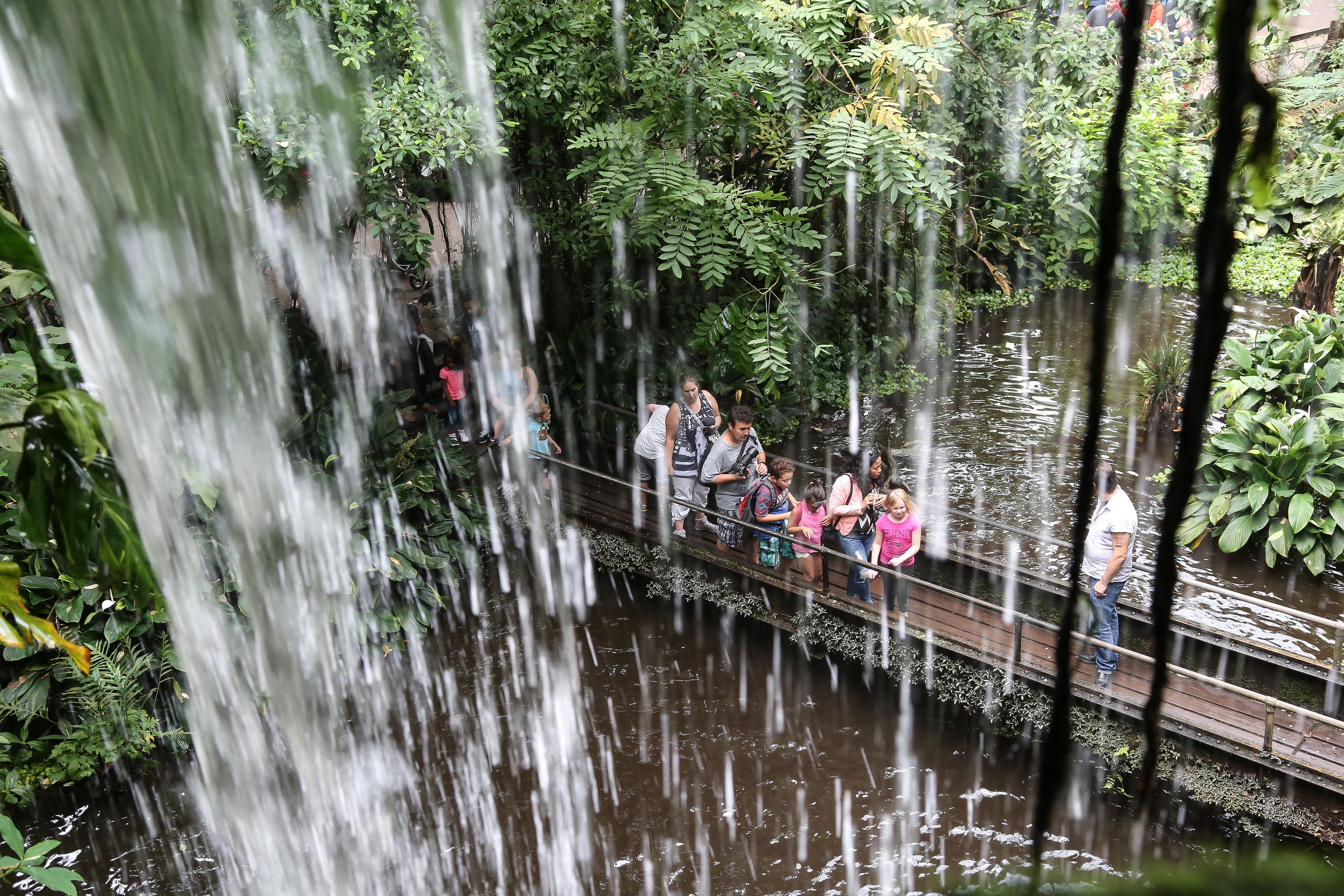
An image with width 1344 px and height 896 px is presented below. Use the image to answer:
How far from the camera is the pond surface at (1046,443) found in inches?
343

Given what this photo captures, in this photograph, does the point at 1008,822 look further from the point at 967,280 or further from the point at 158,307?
the point at 967,280

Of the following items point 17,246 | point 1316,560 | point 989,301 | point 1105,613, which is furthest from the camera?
point 989,301

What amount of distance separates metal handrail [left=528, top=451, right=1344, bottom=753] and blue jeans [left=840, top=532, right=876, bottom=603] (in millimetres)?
124

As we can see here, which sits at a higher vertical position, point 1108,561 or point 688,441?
point 688,441

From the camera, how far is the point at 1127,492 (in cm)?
1052

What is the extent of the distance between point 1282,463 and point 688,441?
6.06 m

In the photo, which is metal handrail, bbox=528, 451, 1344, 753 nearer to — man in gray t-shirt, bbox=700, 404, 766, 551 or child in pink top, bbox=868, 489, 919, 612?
child in pink top, bbox=868, 489, 919, 612

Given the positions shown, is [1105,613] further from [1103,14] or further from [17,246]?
[1103,14]

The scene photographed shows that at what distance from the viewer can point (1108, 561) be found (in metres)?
6.40

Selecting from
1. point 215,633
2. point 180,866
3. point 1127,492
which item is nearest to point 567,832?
point 180,866

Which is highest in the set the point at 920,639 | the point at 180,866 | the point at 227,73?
the point at 227,73

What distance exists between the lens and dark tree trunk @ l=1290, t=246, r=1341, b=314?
1357cm

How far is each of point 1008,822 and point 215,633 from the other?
20.5 feet

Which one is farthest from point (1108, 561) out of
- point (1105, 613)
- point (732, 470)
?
point (732, 470)
